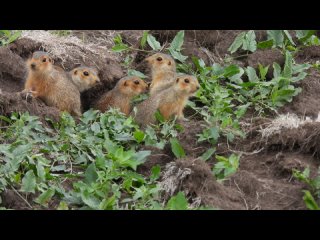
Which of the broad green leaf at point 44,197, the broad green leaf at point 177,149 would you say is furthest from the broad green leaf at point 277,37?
the broad green leaf at point 44,197

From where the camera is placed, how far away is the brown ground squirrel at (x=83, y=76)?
33.6ft

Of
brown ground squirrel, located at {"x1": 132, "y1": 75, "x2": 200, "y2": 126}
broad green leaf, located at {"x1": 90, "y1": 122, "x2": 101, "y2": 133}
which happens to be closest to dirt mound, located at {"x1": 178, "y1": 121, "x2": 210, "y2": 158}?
brown ground squirrel, located at {"x1": 132, "y1": 75, "x2": 200, "y2": 126}

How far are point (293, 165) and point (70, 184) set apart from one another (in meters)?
2.25

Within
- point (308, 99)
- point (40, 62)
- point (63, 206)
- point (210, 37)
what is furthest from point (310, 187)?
point (210, 37)

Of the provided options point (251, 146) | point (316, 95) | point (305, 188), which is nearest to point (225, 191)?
point (305, 188)

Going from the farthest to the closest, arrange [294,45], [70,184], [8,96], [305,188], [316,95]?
[294,45], [316,95], [8,96], [70,184], [305,188]

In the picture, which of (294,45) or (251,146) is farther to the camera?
(294,45)

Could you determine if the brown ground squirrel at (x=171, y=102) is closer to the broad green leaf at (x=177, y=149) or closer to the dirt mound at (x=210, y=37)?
the broad green leaf at (x=177, y=149)

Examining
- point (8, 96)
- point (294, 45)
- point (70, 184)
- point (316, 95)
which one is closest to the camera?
point (70, 184)

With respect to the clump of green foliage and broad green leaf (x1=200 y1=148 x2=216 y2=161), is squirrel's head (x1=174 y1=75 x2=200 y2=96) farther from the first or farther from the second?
broad green leaf (x1=200 y1=148 x2=216 y2=161)

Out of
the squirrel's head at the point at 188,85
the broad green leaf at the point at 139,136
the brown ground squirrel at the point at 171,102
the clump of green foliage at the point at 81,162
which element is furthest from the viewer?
the squirrel's head at the point at 188,85

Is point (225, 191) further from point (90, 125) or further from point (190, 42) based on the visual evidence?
point (190, 42)

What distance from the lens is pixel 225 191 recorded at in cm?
715

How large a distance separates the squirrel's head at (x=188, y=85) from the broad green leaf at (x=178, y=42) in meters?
1.11
